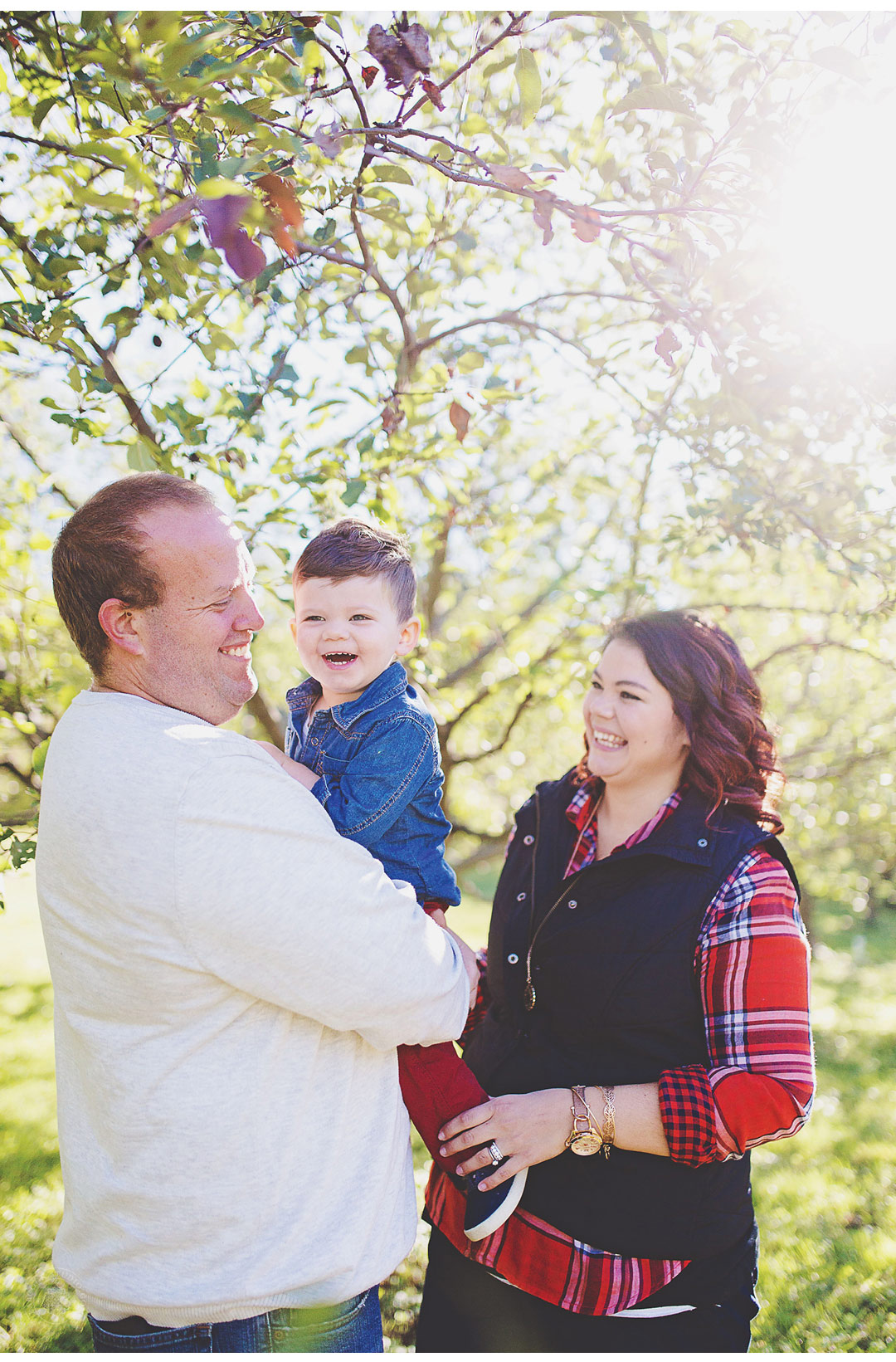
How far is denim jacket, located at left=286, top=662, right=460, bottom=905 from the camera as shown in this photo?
195 cm

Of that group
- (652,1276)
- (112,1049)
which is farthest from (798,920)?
(112,1049)

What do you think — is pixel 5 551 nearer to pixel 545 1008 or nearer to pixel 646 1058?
pixel 545 1008

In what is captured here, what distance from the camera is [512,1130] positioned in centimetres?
179

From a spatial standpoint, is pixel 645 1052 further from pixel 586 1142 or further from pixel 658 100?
pixel 658 100

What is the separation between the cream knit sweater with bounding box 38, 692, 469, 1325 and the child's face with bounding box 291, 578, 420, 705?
0.65 metres

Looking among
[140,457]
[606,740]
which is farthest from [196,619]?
[606,740]

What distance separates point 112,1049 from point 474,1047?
1104 millimetres

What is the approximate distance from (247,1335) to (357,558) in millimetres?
1507

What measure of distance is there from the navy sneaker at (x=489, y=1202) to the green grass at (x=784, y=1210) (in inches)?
81.6

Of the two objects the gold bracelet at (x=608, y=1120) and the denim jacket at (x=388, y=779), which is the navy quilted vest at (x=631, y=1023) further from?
the denim jacket at (x=388, y=779)

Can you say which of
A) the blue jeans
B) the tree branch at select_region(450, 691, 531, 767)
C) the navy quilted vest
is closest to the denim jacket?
the navy quilted vest

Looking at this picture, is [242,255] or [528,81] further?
[528,81]

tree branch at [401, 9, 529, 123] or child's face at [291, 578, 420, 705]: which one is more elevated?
tree branch at [401, 9, 529, 123]

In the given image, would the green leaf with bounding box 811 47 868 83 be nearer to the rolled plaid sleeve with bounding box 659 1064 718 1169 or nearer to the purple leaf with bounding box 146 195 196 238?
the purple leaf with bounding box 146 195 196 238
